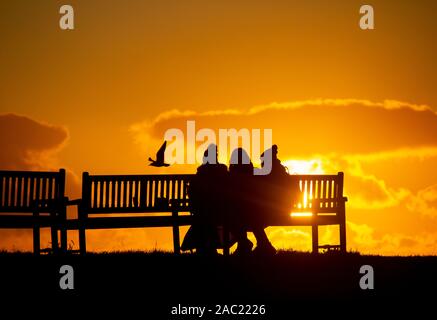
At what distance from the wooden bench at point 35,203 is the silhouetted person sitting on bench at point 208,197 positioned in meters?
2.03

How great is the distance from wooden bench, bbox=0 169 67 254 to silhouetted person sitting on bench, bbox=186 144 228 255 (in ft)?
6.65

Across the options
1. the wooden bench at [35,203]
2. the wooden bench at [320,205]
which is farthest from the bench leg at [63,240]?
the wooden bench at [320,205]

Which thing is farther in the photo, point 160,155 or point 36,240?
point 160,155

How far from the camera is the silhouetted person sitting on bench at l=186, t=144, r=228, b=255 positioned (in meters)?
12.6

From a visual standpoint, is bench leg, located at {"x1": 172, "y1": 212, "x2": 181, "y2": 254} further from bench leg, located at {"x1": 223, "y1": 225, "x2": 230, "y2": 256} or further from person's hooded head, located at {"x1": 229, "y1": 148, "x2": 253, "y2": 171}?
person's hooded head, located at {"x1": 229, "y1": 148, "x2": 253, "y2": 171}

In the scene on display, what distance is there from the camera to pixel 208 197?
12.7 metres

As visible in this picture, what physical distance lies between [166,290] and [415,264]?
486cm

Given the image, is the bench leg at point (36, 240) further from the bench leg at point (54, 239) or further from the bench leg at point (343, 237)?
the bench leg at point (343, 237)

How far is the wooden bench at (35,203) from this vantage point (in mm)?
12492

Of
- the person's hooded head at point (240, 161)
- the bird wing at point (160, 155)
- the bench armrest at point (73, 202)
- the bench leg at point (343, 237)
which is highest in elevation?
the bird wing at point (160, 155)

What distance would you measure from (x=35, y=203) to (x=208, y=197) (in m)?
2.62

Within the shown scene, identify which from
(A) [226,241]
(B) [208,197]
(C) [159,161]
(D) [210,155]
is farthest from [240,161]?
(C) [159,161]

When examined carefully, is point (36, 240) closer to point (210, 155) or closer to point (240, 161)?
point (210, 155)

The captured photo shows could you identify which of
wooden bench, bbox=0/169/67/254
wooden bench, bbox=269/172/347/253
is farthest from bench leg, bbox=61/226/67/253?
wooden bench, bbox=269/172/347/253
